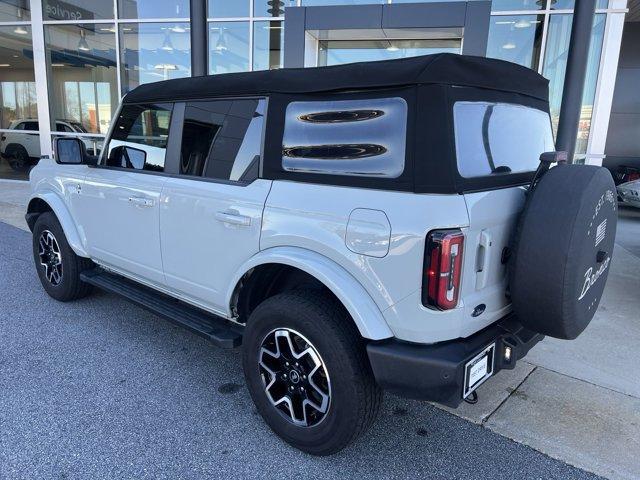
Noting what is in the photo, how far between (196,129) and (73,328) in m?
2.10

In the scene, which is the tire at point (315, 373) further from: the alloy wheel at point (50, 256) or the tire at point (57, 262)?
the alloy wheel at point (50, 256)

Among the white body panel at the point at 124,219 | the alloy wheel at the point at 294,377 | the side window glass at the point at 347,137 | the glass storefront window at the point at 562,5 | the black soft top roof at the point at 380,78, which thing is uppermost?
the glass storefront window at the point at 562,5

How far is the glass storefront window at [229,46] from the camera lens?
34.7 feet

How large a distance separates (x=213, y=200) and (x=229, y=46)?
904 centimetres

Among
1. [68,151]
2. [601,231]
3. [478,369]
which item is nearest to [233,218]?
[478,369]

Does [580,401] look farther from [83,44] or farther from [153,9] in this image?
[83,44]

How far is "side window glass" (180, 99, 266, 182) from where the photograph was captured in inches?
108

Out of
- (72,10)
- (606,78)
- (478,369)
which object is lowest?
(478,369)

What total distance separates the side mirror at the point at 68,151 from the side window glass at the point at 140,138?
0.24 metres

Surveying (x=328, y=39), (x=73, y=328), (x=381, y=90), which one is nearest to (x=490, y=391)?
(x=381, y=90)

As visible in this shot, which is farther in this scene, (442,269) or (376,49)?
(376,49)

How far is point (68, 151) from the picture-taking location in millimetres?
3859

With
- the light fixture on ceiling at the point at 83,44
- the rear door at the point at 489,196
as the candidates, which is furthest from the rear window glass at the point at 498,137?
the light fixture on ceiling at the point at 83,44

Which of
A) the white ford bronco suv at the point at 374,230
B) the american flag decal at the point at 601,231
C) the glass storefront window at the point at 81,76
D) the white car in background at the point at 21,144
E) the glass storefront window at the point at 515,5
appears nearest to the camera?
the white ford bronco suv at the point at 374,230
